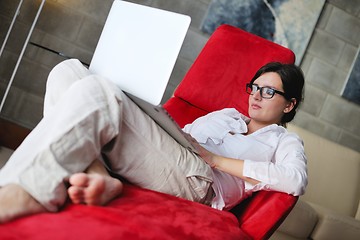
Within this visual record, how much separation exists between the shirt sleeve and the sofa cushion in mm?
849

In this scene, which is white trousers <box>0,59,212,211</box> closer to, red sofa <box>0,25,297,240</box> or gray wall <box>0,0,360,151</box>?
red sofa <box>0,25,297,240</box>

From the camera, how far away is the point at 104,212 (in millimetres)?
750

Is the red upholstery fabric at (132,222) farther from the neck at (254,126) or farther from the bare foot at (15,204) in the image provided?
the neck at (254,126)

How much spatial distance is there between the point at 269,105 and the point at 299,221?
82 cm

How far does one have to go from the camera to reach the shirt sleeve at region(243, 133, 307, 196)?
42.3 inches

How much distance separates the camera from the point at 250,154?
1.32m

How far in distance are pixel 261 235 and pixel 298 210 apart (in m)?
0.97

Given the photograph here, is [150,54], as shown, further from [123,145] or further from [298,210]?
[298,210]

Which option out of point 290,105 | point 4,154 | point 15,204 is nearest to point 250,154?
point 290,105

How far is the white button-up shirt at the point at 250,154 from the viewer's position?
1.09 m

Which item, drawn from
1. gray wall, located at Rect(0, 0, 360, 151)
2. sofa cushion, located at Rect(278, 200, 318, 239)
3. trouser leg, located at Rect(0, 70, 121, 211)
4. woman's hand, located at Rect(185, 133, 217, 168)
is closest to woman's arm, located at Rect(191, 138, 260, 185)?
woman's hand, located at Rect(185, 133, 217, 168)

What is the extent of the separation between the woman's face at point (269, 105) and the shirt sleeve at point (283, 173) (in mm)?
250

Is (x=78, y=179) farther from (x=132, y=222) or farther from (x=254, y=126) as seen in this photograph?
(x=254, y=126)

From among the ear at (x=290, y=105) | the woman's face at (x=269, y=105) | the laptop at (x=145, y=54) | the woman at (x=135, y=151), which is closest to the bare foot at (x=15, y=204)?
the woman at (x=135, y=151)
